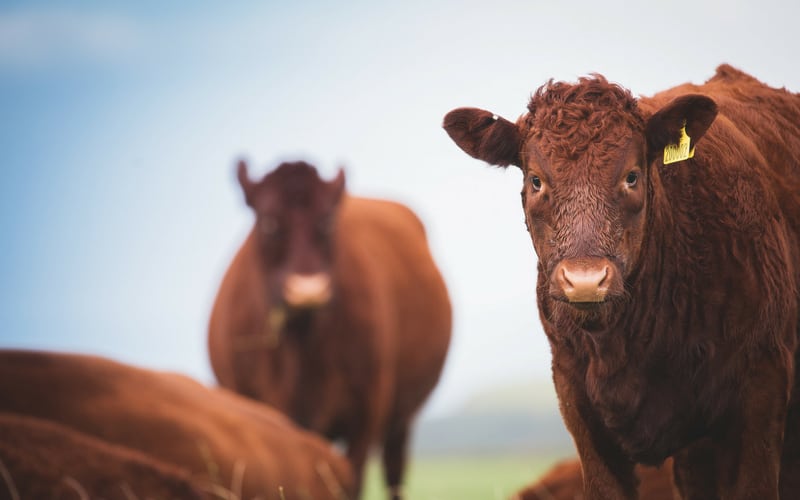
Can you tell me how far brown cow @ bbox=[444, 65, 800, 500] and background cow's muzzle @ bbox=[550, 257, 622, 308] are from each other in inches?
2.6

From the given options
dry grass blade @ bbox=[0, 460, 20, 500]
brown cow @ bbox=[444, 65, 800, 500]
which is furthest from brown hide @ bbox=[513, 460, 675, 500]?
dry grass blade @ bbox=[0, 460, 20, 500]

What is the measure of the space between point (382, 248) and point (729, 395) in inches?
349

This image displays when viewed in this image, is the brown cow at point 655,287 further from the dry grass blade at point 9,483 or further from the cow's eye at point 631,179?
the dry grass blade at point 9,483

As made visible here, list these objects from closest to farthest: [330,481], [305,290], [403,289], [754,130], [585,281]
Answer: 1. [585,281]
2. [754,130]
3. [330,481]
4. [305,290]
5. [403,289]

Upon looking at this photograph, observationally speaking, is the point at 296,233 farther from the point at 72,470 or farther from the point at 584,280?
the point at 584,280

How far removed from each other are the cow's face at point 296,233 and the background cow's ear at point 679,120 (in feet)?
21.5

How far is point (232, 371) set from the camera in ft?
37.6

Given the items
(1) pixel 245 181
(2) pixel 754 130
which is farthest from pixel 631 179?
(1) pixel 245 181

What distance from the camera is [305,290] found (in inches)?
420

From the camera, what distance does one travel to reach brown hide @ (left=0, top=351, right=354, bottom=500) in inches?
222

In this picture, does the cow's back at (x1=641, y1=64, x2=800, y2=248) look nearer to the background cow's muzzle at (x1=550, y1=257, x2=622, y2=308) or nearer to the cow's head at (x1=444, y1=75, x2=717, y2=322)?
the cow's head at (x1=444, y1=75, x2=717, y2=322)

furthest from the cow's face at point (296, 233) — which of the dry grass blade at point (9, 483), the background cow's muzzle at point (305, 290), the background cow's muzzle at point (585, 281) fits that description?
the background cow's muzzle at point (585, 281)

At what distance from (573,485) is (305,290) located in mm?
5145

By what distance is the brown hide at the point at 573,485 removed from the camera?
5586mm
